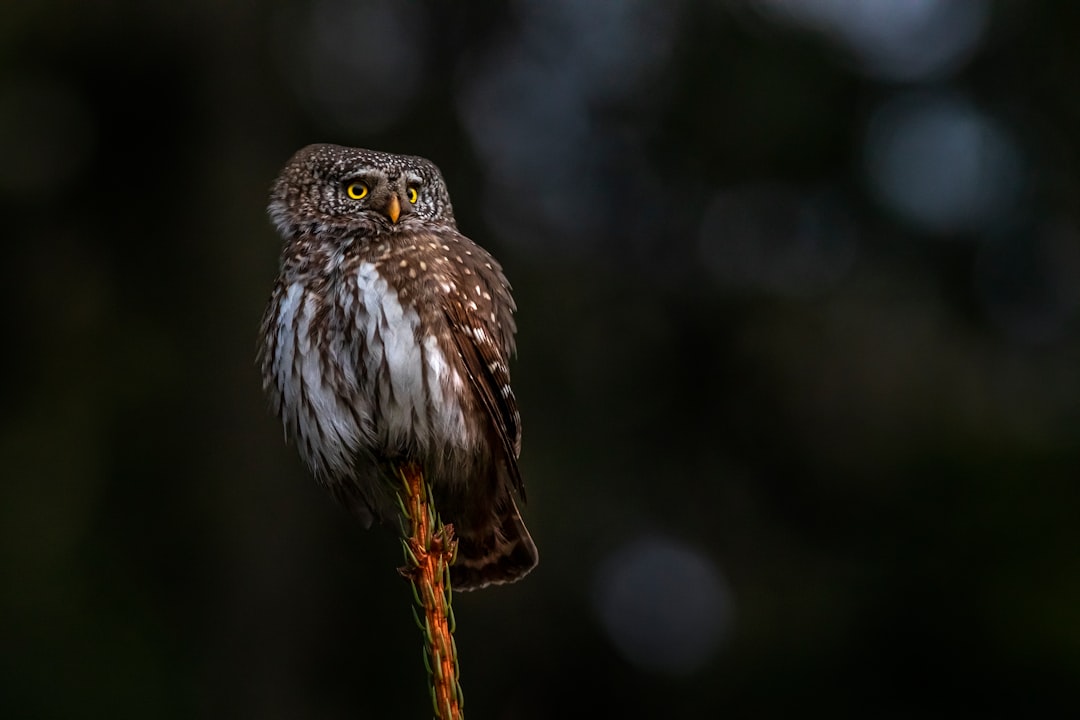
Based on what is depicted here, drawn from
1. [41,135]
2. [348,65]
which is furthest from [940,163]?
[41,135]

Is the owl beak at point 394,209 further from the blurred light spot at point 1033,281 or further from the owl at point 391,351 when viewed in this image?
the blurred light spot at point 1033,281

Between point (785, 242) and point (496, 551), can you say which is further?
point (785, 242)

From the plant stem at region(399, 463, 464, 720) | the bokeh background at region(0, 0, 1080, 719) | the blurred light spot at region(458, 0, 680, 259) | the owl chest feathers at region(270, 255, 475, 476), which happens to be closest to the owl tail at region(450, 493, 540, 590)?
the owl chest feathers at region(270, 255, 475, 476)

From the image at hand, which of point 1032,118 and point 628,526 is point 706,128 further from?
point 628,526

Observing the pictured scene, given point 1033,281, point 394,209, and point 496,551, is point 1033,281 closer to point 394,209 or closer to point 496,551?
point 496,551

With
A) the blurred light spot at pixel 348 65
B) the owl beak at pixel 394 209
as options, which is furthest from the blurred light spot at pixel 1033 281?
the owl beak at pixel 394 209

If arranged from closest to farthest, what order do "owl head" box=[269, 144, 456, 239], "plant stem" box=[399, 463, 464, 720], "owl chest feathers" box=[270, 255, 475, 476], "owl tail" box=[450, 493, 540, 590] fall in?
"plant stem" box=[399, 463, 464, 720]
"owl chest feathers" box=[270, 255, 475, 476]
"owl head" box=[269, 144, 456, 239]
"owl tail" box=[450, 493, 540, 590]

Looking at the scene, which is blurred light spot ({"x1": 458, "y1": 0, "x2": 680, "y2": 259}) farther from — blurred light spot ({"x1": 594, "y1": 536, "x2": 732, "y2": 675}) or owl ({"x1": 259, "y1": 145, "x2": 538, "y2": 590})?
owl ({"x1": 259, "y1": 145, "x2": 538, "y2": 590})
